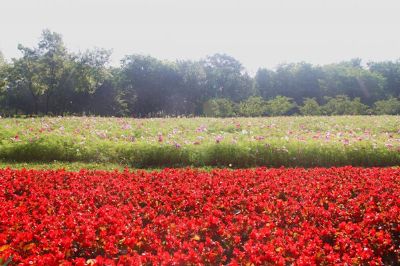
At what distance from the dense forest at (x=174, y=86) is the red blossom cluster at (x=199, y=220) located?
31.8 m

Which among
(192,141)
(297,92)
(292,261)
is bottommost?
(292,261)

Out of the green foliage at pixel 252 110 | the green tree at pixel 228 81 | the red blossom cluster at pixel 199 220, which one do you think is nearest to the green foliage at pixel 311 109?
the green foliage at pixel 252 110

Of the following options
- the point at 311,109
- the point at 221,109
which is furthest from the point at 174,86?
the point at 311,109

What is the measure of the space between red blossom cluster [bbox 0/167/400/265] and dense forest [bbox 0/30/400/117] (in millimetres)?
31754

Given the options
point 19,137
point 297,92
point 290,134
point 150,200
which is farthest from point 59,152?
point 297,92

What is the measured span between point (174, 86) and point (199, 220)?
55.0 meters

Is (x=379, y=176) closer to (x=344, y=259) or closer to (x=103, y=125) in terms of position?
(x=344, y=259)

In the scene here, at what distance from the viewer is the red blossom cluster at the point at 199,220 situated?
4113mm

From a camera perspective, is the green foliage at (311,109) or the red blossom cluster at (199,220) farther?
the green foliage at (311,109)

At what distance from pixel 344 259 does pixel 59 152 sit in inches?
443

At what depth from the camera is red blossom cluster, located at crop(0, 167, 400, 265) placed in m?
4.11

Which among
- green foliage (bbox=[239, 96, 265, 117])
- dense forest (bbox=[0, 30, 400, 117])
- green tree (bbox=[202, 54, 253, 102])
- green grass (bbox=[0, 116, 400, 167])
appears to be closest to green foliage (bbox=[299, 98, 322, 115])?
dense forest (bbox=[0, 30, 400, 117])

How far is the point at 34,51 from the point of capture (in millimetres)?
45844

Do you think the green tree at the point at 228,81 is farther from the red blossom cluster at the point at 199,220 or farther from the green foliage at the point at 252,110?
the red blossom cluster at the point at 199,220
